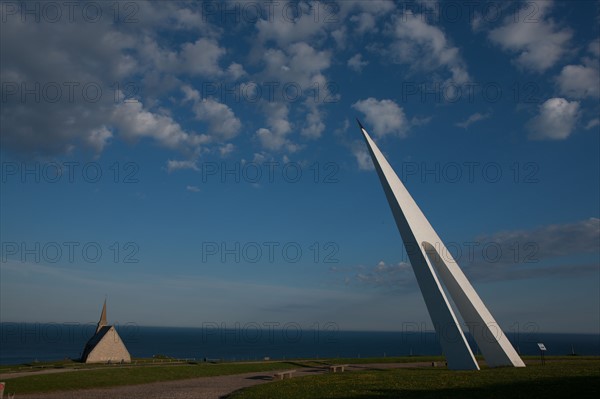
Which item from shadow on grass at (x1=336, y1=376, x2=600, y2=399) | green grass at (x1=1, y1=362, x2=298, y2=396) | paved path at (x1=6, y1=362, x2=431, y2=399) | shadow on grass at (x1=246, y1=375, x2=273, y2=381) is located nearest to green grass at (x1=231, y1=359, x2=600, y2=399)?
shadow on grass at (x1=336, y1=376, x2=600, y2=399)

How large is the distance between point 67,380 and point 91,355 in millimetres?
14797

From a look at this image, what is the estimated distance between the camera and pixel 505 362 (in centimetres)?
1914

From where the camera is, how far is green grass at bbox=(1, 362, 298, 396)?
17.5 metres

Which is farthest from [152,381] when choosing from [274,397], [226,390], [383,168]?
[383,168]

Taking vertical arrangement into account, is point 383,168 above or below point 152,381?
above

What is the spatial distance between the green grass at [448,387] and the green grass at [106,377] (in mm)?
7059

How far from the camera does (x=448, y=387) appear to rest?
520 inches

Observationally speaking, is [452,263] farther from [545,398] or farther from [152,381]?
[152,381]

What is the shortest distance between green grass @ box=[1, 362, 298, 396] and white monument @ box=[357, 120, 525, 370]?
1160 centimetres

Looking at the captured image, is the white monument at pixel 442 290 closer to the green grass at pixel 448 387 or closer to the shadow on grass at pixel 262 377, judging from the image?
the green grass at pixel 448 387

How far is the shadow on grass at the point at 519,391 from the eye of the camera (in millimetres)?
10739

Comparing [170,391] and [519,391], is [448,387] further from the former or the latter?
[170,391]

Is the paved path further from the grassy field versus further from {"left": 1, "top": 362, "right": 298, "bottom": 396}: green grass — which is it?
the grassy field

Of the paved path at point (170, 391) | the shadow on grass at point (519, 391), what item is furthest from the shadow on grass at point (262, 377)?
the shadow on grass at point (519, 391)
